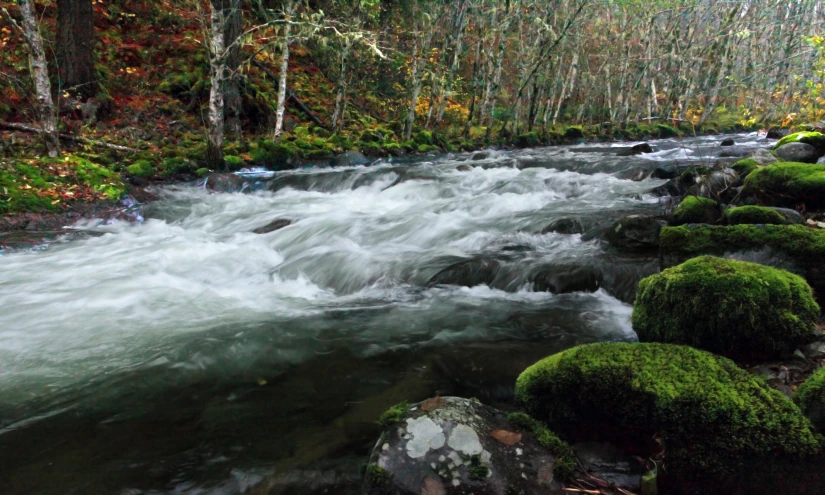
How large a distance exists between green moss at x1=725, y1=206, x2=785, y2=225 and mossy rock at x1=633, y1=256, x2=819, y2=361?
179 centimetres

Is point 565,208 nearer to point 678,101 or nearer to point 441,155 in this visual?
point 441,155

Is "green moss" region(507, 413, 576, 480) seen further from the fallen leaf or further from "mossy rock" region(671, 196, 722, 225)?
"mossy rock" region(671, 196, 722, 225)

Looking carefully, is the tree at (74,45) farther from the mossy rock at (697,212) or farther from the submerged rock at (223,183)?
the mossy rock at (697,212)

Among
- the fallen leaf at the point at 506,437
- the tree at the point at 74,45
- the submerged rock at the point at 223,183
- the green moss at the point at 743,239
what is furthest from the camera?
the tree at the point at 74,45

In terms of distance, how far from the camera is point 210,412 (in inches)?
137

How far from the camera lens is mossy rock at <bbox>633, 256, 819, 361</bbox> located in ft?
9.89

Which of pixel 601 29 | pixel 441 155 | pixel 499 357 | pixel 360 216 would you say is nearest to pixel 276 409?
pixel 499 357

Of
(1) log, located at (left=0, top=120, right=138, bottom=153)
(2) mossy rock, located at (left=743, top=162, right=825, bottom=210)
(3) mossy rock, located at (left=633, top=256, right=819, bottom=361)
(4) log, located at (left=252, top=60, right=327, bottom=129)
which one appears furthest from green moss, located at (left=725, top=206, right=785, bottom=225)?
(4) log, located at (left=252, top=60, right=327, bottom=129)

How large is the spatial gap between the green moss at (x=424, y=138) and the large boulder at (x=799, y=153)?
1147 cm

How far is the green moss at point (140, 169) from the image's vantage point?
406 inches

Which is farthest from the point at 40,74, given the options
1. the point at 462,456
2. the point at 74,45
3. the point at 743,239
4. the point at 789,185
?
the point at 789,185

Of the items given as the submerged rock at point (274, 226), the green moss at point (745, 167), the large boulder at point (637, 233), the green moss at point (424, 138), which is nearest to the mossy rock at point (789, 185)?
the large boulder at point (637, 233)

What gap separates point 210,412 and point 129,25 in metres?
18.9

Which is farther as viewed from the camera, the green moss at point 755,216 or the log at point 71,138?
the log at point 71,138
